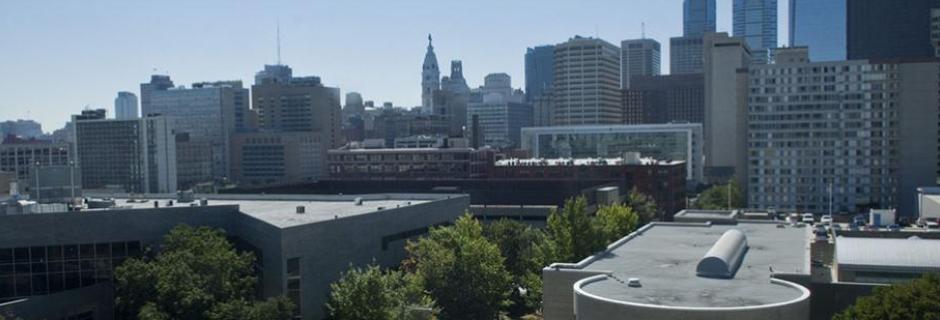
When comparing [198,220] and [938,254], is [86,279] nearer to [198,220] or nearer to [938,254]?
[198,220]

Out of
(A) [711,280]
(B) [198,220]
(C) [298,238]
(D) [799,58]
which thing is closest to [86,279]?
(B) [198,220]

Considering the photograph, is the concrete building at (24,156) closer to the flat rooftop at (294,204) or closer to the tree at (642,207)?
the flat rooftop at (294,204)

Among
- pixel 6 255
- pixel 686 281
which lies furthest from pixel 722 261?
pixel 6 255

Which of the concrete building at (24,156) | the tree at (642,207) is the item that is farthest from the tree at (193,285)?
the concrete building at (24,156)

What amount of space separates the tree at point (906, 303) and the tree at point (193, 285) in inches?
1196

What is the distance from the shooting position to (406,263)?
62.9 metres

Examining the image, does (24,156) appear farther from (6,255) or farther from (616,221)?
(616,221)

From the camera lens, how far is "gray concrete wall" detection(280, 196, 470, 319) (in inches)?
2094

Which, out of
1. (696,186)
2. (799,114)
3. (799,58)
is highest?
(799,58)

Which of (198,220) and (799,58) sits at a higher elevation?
(799,58)

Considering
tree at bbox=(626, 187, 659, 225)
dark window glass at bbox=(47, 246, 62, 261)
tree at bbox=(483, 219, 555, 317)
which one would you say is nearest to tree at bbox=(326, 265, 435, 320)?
tree at bbox=(483, 219, 555, 317)

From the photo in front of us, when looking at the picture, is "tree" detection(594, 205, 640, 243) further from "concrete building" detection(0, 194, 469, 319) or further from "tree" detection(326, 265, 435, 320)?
"tree" detection(326, 265, 435, 320)

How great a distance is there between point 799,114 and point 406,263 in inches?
3746

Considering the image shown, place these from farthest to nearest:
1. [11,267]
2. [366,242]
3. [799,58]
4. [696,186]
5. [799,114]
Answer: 1. [696,186]
2. [799,58]
3. [799,114]
4. [366,242]
5. [11,267]
